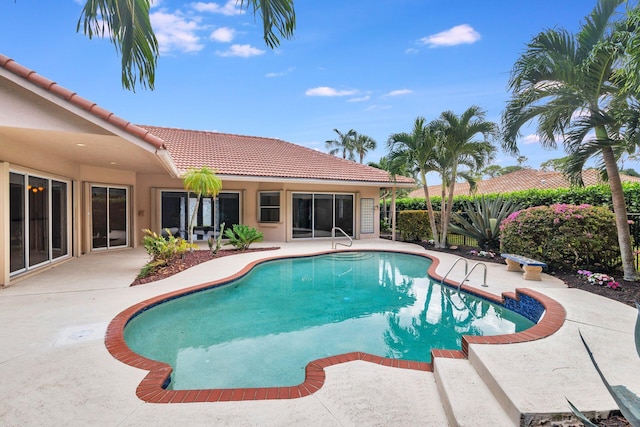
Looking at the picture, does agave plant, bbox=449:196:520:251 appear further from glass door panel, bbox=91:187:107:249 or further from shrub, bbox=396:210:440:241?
glass door panel, bbox=91:187:107:249

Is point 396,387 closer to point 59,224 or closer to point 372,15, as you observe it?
point 372,15

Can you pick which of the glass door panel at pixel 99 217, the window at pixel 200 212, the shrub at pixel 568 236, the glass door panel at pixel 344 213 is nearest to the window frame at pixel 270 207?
the window at pixel 200 212

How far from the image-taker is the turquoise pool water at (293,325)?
4.55 meters

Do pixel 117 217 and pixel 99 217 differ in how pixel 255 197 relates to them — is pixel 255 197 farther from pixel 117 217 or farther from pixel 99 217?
pixel 99 217

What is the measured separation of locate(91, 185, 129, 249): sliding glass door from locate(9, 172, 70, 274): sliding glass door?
1.68 metres

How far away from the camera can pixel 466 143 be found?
516 inches

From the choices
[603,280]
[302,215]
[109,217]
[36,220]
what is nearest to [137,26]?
[36,220]

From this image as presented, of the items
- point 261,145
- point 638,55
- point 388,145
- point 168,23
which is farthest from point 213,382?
point 261,145

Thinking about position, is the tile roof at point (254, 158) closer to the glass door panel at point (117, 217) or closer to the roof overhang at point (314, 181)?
the roof overhang at point (314, 181)

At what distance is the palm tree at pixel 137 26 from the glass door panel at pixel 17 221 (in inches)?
218

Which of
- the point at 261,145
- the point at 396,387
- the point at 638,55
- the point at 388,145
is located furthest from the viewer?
the point at 261,145

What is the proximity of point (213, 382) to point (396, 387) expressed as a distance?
7.14 feet

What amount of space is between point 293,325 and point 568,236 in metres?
7.73

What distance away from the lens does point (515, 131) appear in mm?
8820
